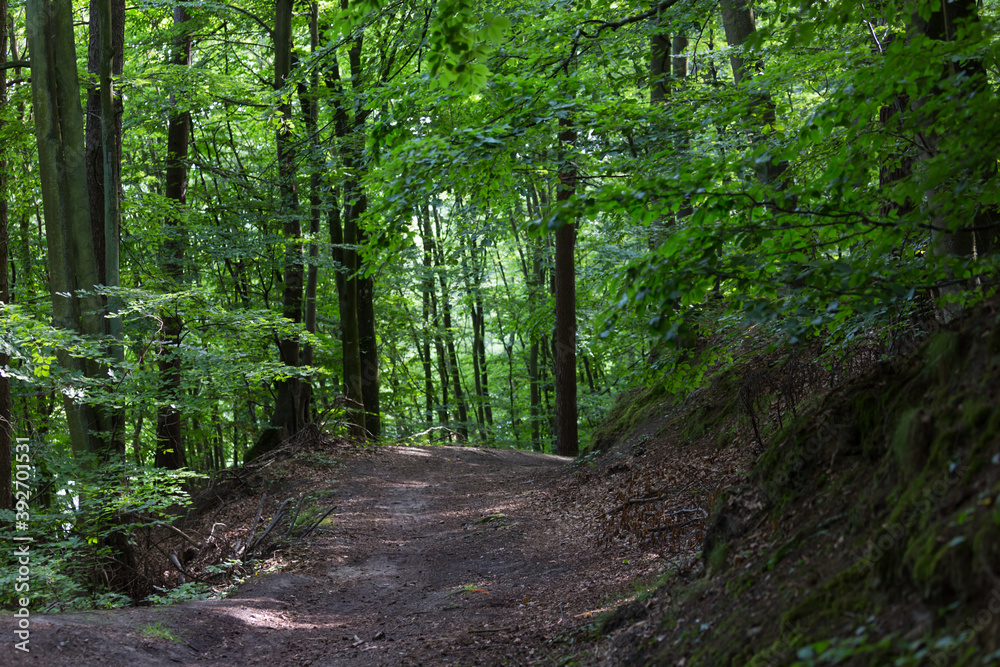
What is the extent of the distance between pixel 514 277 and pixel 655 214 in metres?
25.0

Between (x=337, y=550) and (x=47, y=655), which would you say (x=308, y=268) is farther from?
(x=47, y=655)

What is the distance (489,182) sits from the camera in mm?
5371

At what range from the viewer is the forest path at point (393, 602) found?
521 centimetres

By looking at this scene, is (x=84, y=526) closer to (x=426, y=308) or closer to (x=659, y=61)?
(x=659, y=61)

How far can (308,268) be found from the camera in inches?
586

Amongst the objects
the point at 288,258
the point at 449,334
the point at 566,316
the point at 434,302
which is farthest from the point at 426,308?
the point at 288,258

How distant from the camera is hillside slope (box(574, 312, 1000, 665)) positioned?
7.54 ft

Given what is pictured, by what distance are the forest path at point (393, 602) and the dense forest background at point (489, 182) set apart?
1924 mm

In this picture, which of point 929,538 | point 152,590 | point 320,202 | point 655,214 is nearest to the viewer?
point 929,538

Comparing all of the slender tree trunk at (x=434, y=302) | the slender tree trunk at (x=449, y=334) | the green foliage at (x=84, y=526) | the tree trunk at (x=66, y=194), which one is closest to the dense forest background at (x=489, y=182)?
the tree trunk at (x=66, y=194)

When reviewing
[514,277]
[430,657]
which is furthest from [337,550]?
[514,277]

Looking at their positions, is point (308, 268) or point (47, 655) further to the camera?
point (308, 268)

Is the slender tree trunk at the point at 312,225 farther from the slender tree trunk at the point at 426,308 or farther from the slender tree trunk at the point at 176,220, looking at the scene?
the slender tree trunk at the point at 426,308

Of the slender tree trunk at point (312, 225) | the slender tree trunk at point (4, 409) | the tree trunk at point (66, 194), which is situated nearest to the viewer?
the tree trunk at point (66, 194)
